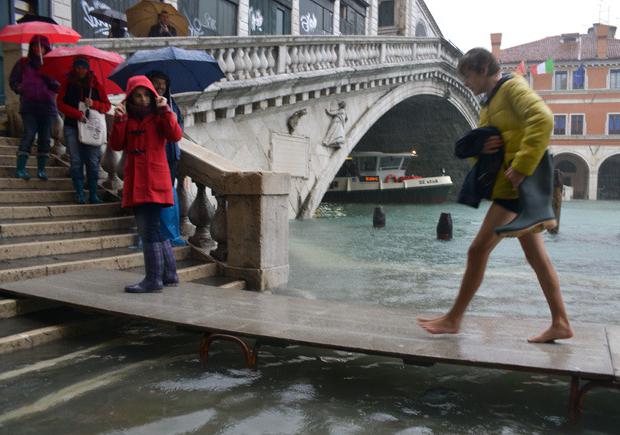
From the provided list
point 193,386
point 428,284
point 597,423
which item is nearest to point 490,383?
point 597,423

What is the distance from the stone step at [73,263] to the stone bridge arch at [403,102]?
10.4m

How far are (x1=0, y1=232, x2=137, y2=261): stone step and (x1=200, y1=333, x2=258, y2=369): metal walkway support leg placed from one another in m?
2.17

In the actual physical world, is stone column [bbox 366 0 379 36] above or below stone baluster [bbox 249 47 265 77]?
above

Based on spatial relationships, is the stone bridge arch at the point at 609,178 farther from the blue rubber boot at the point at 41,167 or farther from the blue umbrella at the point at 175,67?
the blue rubber boot at the point at 41,167

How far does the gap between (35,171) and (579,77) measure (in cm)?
4203

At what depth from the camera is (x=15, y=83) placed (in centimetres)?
675

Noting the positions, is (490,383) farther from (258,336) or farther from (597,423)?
(258,336)

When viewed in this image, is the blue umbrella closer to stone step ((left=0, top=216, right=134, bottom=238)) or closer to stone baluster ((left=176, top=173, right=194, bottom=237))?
stone baluster ((left=176, top=173, right=194, bottom=237))

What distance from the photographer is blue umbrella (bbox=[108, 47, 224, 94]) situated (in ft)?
17.9

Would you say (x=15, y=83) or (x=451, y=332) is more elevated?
(x=15, y=83)

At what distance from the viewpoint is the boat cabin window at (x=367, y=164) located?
26.1 m

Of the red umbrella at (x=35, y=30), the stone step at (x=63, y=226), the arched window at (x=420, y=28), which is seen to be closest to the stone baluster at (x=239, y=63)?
the red umbrella at (x=35, y=30)

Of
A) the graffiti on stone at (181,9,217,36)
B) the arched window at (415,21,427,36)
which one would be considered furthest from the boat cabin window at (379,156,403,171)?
the graffiti on stone at (181,9,217,36)

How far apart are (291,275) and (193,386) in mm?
3615
